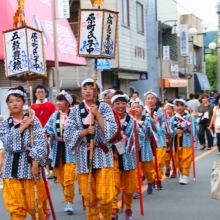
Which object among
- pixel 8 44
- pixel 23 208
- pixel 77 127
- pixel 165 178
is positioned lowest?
pixel 165 178

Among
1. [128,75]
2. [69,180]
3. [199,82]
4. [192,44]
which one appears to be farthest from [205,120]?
[199,82]

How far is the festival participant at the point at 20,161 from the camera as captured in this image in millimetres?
5648

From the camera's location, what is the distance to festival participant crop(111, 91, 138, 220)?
714 centimetres

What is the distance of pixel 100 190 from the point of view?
5934 mm

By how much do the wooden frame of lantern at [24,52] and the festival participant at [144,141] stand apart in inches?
104

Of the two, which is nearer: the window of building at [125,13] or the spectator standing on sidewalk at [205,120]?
the spectator standing on sidewalk at [205,120]

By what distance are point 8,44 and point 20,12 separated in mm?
417

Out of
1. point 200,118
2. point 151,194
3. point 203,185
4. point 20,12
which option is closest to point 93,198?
point 20,12

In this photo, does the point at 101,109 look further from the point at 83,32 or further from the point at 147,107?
the point at 147,107

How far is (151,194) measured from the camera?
9.41 meters

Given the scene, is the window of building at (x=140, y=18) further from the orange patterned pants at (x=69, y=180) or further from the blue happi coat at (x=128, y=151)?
the blue happi coat at (x=128, y=151)

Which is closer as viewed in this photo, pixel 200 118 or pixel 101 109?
pixel 101 109

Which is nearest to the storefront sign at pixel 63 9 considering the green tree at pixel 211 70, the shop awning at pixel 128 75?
the shop awning at pixel 128 75

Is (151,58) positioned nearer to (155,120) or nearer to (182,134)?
(182,134)
